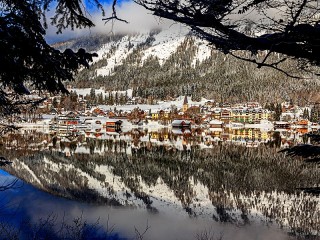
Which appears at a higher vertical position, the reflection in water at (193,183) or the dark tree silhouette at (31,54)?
the dark tree silhouette at (31,54)

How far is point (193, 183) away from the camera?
15.9 meters

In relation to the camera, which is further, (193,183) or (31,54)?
(193,183)

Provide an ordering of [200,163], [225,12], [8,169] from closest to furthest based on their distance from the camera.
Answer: [225,12] → [8,169] → [200,163]

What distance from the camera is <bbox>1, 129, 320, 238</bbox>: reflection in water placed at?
455 inches

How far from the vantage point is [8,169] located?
18984mm

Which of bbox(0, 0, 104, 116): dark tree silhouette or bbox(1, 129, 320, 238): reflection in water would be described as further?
bbox(1, 129, 320, 238): reflection in water

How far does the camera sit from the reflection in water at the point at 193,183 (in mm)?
11547

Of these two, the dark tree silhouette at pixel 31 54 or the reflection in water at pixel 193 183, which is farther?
the reflection in water at pixel 193 183

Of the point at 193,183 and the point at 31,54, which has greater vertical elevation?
the point at 31,54

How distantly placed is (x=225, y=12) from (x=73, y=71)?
193cm

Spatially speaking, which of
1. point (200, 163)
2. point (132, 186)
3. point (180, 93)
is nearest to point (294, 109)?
point (180, 93)

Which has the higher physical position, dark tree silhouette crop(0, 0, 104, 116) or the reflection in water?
dark tree silhouette crop(0, 0, 104, 116)

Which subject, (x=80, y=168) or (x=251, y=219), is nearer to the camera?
(x=251, y=219)

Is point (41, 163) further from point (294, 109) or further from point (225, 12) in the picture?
point (294, 109)
